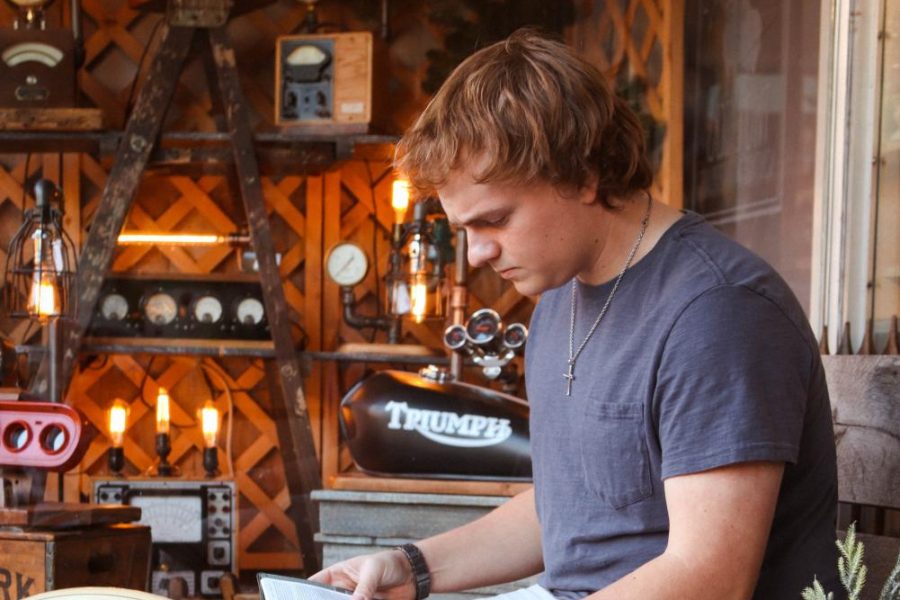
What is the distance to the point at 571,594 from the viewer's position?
1117mm

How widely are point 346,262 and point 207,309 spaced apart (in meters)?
0.40

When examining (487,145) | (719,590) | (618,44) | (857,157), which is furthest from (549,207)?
(618,44)

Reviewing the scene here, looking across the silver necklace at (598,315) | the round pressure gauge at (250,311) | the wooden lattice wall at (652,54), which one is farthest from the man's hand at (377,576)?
the round pressure gauge at (250,311)

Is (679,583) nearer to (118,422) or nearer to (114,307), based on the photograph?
(114,307)

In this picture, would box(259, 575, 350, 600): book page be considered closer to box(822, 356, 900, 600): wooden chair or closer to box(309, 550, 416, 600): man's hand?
box(309, 550, 416, 600): man's hand

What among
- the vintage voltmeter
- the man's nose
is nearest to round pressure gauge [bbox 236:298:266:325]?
the vintage voltmeter

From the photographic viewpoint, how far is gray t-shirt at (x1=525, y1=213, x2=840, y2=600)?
0.92m

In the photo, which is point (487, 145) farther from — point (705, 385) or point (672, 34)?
point (672, 34)

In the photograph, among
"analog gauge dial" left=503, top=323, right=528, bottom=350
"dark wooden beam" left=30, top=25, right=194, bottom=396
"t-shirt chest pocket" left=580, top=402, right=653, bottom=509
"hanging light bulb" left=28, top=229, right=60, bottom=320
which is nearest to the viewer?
"t-shirt chest pocket" left=580, top=402, right=653, bottom=509

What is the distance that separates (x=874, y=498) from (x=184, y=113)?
260 centimetres

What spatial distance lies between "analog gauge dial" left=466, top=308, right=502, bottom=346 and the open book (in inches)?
49.7

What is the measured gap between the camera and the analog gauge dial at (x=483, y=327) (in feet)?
7.70

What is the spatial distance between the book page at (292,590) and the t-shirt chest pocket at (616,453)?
0.25m

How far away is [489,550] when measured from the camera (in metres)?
1.27
